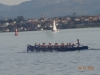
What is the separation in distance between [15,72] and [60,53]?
18.5m

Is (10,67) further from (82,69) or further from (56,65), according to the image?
(82,69)

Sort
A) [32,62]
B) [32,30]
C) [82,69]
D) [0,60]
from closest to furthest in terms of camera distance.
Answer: [82,69] < [32,62] < [0,60] < [32,30]

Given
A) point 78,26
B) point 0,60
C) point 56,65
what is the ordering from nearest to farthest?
1. point 56,65
2. point 0,60
3. point 78,26

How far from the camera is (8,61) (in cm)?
5491

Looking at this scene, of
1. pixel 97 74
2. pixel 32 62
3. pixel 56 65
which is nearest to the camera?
pixel 97 74

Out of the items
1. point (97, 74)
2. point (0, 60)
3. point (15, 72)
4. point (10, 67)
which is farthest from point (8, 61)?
point (97, 74)

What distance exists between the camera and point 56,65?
47.7 m

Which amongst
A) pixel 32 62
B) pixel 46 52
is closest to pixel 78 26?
pixel 46 52

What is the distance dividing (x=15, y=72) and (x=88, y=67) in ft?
22.0

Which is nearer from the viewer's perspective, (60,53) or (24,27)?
(60,53)

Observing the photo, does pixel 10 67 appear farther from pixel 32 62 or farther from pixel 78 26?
pixel 78 26

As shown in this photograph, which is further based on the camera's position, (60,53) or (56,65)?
(60,53)

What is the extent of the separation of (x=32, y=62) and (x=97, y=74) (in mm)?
13316

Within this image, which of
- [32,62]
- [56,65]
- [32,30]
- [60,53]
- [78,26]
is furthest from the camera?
[32,30]
